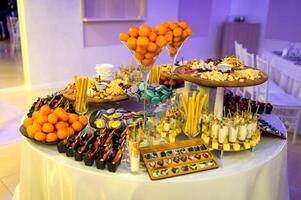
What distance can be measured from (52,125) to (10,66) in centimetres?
525

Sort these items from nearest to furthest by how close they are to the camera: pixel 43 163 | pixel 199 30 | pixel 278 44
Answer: pixel 43 163 < pixel 278 44 < pixel 199 30

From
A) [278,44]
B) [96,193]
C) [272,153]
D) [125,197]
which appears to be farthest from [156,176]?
[278,44]

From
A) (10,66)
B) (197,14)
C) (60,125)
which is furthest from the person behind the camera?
(197,14)

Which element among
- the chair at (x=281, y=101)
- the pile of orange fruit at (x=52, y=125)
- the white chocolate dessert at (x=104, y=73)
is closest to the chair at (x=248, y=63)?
the chair at (x=281, y=101)

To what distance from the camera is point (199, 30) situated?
6.40 m

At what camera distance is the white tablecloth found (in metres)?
3.15

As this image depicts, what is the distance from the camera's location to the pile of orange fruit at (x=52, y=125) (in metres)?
1.25

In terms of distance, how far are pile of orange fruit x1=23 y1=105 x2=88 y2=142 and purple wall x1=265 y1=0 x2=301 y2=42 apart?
17.5 feet

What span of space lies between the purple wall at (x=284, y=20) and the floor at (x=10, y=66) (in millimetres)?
4881

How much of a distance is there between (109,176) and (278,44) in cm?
566

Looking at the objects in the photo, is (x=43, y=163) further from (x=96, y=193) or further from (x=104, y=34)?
(x=104, y=34)

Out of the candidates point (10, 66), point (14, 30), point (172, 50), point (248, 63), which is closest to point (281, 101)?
point (248, 63)

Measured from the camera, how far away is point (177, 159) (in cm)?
117

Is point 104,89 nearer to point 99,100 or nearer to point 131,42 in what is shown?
point 99,100
